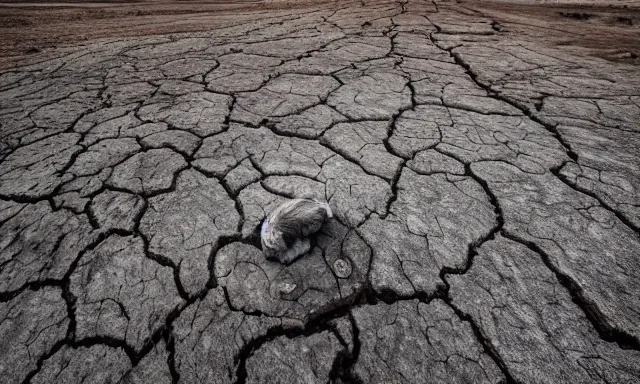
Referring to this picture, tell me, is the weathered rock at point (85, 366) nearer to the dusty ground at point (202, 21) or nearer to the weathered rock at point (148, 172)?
the weathered rock at point (148, 172)

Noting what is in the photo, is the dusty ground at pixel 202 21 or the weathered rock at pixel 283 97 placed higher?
the dusty ground at pixel 202 21

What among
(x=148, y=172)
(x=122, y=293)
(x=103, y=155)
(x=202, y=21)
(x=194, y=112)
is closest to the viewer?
(x=122, y=293)

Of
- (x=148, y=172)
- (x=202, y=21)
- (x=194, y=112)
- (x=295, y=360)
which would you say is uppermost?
(x=202, y=21)

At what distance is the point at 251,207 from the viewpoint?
1449mm

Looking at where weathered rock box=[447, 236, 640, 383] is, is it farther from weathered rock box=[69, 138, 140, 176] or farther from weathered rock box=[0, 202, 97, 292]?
weathered rock box=[69, 138, 140, 176]

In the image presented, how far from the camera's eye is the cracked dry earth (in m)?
0.98

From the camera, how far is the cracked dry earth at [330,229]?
3.22 ft

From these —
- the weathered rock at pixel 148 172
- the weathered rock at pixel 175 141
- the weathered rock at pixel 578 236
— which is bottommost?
the weathered rock at pixel 578 236

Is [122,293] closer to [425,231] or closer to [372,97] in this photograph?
[425,231]

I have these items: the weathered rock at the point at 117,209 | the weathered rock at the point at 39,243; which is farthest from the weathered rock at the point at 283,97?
the weathered rock at the point at 39,243

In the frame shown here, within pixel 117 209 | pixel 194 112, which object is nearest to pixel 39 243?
pixel 117 209

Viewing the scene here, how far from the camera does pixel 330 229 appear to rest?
4.37ft

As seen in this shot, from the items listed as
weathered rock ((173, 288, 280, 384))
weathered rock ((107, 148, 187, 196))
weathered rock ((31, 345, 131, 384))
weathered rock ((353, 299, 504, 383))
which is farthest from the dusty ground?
weathered rock ((173, 288, 280, 384))

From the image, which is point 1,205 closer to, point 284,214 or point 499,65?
point 284,214
